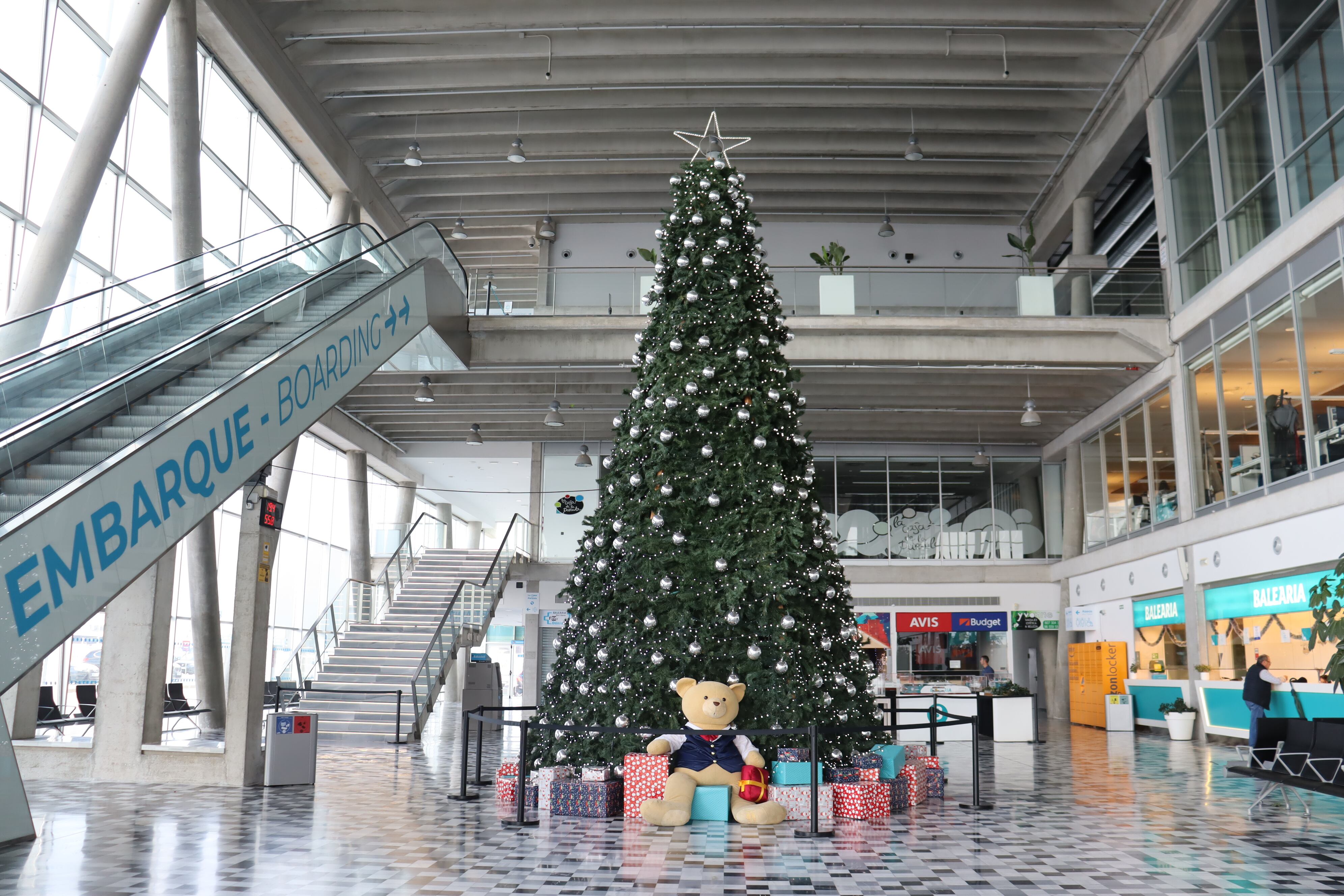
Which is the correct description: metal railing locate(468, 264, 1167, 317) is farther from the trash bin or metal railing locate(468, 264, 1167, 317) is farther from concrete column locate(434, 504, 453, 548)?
the trash bin

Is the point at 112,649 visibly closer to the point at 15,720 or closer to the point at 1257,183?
the point at 15,720

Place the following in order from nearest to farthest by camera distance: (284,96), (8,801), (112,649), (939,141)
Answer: (8,801)
(112,649)
(284,96)
(939,141)

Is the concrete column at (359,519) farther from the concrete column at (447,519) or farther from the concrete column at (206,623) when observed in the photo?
the concrete column at (206,623)

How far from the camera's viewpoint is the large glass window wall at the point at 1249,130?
1259 cm

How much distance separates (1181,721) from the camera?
15.7 metres

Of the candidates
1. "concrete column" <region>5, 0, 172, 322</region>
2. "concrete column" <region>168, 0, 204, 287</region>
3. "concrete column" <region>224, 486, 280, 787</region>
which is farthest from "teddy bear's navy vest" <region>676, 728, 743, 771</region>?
"concrete column" <region>168, 0, 204, 287</region>

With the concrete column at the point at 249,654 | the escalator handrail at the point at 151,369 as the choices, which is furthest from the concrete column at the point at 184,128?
the concrete column at the point at 249,654

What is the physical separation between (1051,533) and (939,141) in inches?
390

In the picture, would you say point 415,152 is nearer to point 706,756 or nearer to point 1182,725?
point 706,756

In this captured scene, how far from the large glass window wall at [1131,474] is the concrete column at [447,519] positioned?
580 inches

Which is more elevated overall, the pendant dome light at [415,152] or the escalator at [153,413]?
the pendant dome light at [415,152]

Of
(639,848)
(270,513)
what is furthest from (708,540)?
(270,513)

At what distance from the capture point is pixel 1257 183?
14.1m

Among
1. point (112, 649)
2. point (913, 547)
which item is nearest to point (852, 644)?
point (112, 649)
